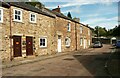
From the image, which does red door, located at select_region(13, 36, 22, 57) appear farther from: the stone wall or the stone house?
the stone wall

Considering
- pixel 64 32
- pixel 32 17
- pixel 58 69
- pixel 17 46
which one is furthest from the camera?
pixel 64 32

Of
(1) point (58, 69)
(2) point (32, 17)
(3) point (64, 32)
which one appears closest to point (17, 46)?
(2) point (32, 17)

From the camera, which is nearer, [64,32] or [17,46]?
[17,46]

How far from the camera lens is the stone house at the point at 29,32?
18188mm

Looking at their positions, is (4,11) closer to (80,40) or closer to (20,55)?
(20,55)

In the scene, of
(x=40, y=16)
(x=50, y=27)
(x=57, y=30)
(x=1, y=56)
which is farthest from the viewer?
(x=57, y=30)

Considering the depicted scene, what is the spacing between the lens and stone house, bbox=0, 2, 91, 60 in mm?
18188

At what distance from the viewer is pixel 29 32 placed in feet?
70.4

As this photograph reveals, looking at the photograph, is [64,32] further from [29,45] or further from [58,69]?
[58,69]

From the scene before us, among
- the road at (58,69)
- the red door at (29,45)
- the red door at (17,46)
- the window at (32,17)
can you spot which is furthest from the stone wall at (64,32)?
the road at (58,69)

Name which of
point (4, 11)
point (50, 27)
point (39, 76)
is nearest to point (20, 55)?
point (4, 11)

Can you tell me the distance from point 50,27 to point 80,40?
1417cm

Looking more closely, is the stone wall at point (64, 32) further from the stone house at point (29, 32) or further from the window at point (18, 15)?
the window at point (18, 15)

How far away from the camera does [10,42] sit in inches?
730
